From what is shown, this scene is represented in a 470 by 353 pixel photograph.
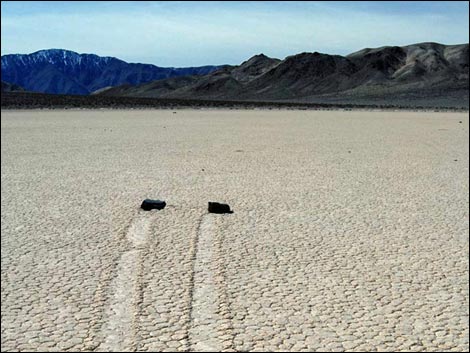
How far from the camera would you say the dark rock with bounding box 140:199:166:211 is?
277 inches

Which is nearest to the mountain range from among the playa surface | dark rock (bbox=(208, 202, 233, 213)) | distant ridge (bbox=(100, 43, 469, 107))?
distant ridge (bbox=(100, 43, 469, 107))

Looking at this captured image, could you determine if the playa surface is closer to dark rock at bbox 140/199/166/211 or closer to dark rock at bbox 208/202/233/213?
dark rock at bbox 140/199/166/211

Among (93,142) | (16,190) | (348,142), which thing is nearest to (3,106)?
(93,142)

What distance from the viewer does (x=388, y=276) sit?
4.70 meters

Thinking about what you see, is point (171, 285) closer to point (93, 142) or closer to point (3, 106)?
point (93, 142)

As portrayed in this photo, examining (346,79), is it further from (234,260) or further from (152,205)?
(234,260)

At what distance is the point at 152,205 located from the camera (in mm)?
7051

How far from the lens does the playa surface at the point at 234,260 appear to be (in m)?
3.63

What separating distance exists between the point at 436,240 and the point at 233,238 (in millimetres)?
1983

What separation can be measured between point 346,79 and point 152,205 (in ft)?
385

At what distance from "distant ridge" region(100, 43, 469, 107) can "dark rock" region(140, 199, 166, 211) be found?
89.7 meters

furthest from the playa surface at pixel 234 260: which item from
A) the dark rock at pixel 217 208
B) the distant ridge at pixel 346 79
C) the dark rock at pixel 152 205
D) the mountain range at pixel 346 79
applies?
the distant ridge at pixel 346 79

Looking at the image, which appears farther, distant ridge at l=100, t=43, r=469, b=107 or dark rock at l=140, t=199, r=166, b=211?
distant ridge at l=100, t=43, r=469, b=107

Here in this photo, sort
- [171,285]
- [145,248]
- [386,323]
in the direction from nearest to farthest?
[386,323] → [171,285] → [145,248]
